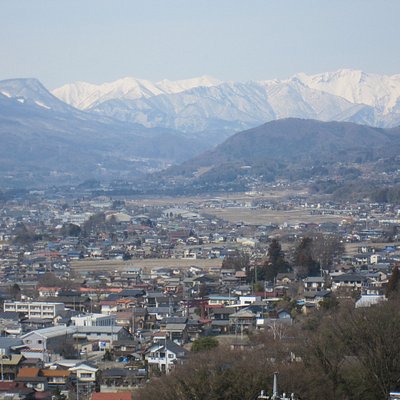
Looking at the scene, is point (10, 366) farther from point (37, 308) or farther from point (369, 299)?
point (369, 299)

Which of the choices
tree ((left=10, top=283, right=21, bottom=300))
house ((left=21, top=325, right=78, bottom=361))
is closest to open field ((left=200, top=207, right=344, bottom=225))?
tree ((left=10, top=283, right=21, bottom=300))

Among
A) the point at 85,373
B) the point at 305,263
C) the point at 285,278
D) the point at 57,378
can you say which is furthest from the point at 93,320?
the point at 305,263

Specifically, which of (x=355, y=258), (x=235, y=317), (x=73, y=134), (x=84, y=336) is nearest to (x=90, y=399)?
(x=84, y=336)

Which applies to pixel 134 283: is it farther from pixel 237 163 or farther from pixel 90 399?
pixel 237 163

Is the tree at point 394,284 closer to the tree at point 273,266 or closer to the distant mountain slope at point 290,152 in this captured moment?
the tree at point 273,266

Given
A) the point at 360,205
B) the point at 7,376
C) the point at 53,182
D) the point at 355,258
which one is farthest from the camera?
the point at 53,182

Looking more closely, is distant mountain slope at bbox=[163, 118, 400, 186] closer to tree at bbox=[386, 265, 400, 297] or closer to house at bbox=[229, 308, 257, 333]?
house at bbox=[229, 308, 257, 333]

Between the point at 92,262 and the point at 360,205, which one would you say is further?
the point at 360,205
